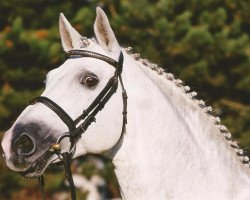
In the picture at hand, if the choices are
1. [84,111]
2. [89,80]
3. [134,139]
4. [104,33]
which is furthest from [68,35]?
[134,139]

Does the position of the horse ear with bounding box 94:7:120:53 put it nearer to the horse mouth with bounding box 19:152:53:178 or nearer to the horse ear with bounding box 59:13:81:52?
the horse ear with bounding box 59:13:81:52

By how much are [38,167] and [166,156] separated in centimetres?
77

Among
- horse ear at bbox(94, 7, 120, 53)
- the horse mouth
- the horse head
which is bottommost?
the horse mouth

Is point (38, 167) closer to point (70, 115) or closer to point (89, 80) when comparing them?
point (70, 115)

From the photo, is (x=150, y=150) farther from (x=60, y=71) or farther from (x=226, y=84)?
(x=226, y=84)

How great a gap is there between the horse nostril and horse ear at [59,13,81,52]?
0.72m

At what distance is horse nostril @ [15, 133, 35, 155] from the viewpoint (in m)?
3.75

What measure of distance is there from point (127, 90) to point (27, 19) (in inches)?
471

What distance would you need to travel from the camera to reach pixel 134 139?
3.92m

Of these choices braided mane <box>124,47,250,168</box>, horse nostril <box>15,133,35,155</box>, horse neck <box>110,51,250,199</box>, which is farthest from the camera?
braided mane <box>124,47,250,168</box>

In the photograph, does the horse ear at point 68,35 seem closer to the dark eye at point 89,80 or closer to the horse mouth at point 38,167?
the dark eye at point 89,80

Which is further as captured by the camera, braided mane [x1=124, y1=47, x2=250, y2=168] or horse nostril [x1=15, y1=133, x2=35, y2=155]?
braided mane [x1=124, y1=47, x2=250, y2=168]

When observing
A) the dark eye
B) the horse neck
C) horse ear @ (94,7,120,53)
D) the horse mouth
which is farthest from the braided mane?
the horse mouth

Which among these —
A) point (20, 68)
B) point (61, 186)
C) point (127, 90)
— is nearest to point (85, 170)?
point (61, 186)
